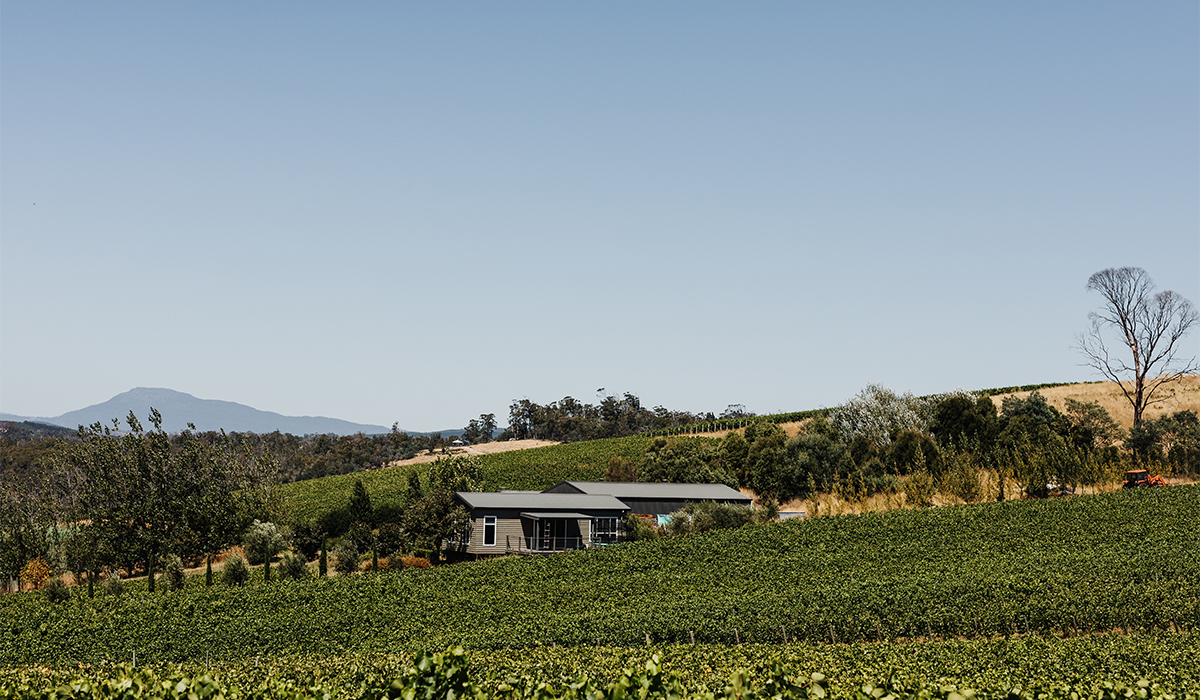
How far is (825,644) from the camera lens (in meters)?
23.9

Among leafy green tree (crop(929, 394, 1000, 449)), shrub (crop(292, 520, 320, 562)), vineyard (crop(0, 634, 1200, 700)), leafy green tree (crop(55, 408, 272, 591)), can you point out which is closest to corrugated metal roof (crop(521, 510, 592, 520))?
shrub (crop(292, 520, 320, 562))

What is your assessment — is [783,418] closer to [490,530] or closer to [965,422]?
[965,422]

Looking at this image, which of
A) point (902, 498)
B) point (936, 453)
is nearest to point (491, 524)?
point (902, 498)

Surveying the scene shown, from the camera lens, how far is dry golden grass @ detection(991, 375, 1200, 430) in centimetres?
7544

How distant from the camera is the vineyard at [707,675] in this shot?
27.0 ft

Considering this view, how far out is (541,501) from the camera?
1855 inches

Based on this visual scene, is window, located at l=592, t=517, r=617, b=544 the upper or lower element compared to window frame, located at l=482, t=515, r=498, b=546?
lower

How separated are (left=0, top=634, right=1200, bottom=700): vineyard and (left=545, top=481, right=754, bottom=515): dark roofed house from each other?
1107 inches

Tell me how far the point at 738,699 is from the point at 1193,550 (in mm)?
33126

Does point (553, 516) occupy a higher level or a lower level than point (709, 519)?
higher

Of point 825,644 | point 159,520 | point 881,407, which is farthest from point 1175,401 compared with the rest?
point 159,520

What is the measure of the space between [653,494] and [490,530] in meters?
11.8

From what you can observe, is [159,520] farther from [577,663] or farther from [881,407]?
[881,407]

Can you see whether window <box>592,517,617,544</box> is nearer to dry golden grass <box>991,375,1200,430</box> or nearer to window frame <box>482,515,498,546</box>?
window frame <box>482,515,498,546</box>
